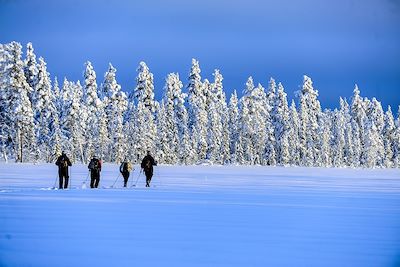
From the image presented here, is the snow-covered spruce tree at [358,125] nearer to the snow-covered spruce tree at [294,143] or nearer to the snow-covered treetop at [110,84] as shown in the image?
the snow-covered spruce tree at [294,143]

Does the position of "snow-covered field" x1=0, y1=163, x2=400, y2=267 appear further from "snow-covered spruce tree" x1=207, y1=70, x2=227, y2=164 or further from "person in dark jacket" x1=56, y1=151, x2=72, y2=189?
"snow-covered spruce tree" x1=207, y1=70, x2=227, y2=164

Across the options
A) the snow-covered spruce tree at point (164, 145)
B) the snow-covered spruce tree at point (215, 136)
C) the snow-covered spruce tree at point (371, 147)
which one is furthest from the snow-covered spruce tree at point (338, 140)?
the snow-covered spruce tree at point (164, 145)

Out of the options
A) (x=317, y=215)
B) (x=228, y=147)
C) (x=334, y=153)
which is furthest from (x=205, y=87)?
(x=317, y=215)

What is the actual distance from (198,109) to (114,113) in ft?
45.5

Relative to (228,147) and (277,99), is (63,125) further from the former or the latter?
(277,99)

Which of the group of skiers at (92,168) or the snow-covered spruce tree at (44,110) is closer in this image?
the group of skiers at (92,168)

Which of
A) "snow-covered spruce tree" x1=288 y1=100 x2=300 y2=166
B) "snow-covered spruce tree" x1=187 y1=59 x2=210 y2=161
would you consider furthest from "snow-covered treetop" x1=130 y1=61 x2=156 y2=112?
"snow-covered spruce tree" x1=288 y1=100 x2=300 y2=166

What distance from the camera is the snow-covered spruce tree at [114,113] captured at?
7925cm

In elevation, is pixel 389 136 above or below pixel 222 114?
below

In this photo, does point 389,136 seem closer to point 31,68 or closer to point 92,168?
point 31,68

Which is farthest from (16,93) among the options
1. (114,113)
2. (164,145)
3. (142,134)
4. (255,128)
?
(255,128)

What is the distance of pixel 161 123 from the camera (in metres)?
83.1

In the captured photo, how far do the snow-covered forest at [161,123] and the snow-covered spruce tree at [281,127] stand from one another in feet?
0.52

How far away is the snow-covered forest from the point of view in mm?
70750
